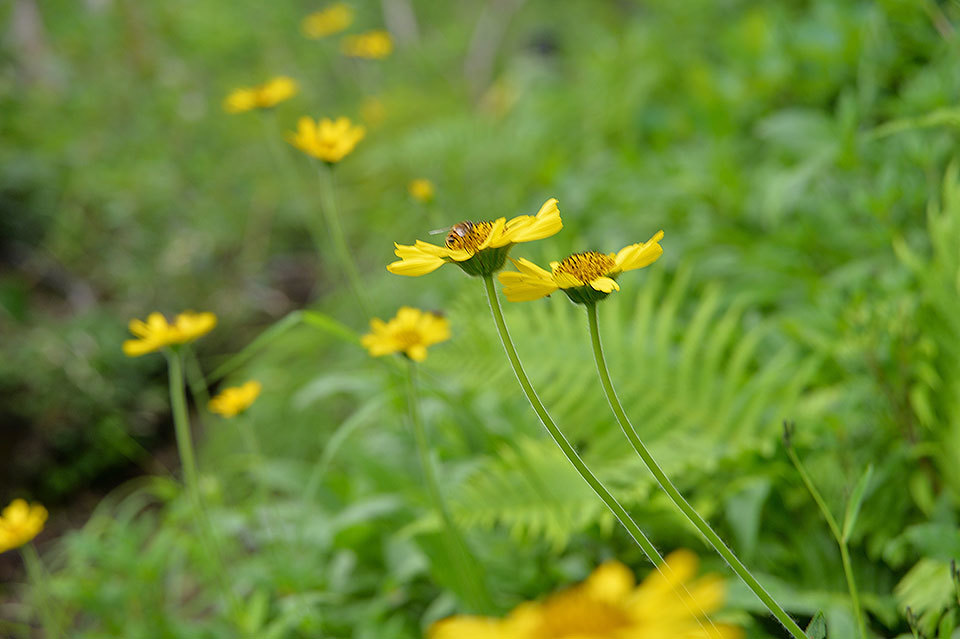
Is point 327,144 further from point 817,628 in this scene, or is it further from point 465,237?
point 817,628

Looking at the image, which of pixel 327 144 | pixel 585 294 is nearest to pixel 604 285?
pixel 585 294

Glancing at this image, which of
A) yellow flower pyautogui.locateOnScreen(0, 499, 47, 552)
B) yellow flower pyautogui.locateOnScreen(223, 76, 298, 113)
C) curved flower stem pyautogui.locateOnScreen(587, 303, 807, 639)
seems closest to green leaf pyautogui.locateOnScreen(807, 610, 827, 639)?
curved flower stem pyautogui.locateOnScreen(587, 303, 807, 639)

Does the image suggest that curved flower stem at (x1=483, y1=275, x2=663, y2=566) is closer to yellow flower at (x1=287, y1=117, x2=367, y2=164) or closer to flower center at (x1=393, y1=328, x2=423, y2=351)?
flower center at (x1=393, y1=328, x2=423, y2=351)

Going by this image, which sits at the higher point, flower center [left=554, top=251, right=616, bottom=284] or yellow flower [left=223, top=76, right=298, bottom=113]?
flower center [left=554, top=251, right=616, bottom=284]

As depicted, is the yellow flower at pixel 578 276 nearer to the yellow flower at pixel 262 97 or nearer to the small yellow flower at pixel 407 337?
the small yellow flower at pixel 407 337

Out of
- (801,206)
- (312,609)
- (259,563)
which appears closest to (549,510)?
(312,609)

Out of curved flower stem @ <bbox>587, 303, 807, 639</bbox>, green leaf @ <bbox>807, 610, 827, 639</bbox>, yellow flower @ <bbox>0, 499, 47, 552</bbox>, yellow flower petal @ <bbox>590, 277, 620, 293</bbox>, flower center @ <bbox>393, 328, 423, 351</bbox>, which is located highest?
yellow flower petal @ <bbox>590, 277, 620, 293</bbox>

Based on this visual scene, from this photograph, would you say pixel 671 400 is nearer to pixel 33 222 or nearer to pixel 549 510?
pixel 549 510
